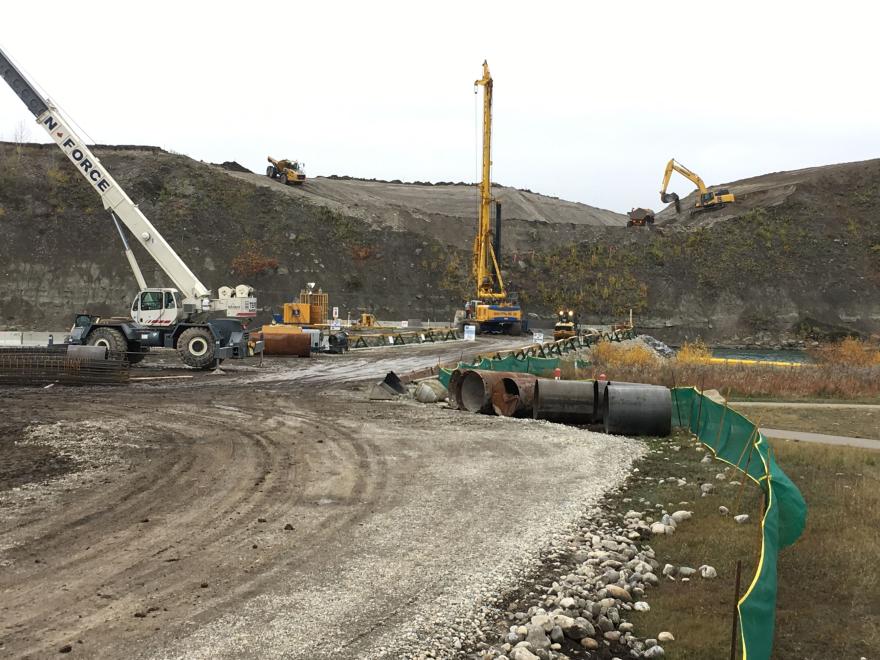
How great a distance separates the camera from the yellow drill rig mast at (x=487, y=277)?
5638cm

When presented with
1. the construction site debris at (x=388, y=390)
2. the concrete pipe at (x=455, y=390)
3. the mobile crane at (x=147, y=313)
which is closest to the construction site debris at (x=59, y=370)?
the mobile crane at (x=147, y=313)

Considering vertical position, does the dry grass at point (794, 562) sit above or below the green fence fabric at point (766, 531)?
below

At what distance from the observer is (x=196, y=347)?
97.2 ft

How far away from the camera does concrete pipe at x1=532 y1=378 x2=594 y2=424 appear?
1936 cm

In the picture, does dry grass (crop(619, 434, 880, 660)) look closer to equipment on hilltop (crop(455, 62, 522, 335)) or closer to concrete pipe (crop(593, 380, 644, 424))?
concrete pipe (crop(593, 380, 644, 424))

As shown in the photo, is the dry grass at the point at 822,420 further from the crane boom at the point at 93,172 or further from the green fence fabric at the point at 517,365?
the crane boom at the point at 93,172

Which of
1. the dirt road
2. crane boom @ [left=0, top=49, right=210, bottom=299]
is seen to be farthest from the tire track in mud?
crane boom @ [left=0, top=49, right=210, bottom=299]

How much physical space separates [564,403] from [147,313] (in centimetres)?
1877

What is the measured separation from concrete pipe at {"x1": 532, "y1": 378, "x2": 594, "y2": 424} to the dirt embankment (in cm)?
4545

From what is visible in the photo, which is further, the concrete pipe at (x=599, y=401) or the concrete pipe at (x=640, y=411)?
the concrete pipe at (x=599, y=401)

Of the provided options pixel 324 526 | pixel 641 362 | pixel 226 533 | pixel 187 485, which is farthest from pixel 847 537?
pixel 641 362

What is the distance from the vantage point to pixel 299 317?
149 feet

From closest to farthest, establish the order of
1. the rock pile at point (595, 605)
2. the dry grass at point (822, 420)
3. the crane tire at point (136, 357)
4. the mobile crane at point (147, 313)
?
the rock pile at point (595, 605) < the dry grass at point (822, 420) < the mobile crane at point (147, 313) < the crane tire at point (136, 357)

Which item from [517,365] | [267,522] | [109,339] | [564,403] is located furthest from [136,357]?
[267,522]
